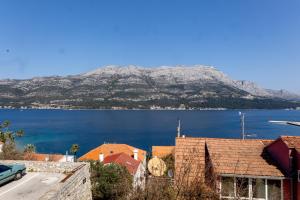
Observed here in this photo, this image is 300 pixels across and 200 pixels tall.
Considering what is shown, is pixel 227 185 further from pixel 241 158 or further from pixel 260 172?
pixel 241 158

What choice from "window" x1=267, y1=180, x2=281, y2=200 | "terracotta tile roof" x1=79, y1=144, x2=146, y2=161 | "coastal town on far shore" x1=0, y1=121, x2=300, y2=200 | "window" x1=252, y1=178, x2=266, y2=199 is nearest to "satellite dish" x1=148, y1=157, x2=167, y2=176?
"coastal town on far shore" x1=0, y1=121, x2=300, y2=200

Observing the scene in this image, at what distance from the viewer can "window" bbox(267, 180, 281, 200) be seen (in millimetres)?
13761

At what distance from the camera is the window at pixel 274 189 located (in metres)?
13.8

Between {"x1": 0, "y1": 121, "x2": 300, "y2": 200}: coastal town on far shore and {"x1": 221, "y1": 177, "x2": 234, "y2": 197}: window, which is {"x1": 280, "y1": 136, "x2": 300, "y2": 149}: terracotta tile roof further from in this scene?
{"x1": 221, "y1": 177, "x2": 234, "y2": 197}: window

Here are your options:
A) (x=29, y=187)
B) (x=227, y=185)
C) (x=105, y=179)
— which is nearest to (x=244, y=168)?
(x=227, y=185)

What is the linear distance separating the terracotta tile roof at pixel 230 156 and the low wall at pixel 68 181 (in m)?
5.18

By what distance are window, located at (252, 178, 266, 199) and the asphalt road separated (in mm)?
9562

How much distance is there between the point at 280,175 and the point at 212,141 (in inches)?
174

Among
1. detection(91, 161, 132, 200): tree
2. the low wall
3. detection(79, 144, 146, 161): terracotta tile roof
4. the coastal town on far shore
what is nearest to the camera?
the low wall

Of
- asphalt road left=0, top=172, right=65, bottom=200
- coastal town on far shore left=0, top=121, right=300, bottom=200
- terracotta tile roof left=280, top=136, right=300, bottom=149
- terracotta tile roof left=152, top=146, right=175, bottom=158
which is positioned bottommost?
terracotta tile roof left=152, top=146, right=175, bottom=158

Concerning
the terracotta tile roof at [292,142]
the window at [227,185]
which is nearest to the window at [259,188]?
the window at [227,185]

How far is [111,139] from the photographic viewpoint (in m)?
111

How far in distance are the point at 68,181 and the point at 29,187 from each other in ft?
8.52

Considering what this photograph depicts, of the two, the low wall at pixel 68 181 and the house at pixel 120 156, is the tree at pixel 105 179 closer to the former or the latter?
the low wall at pixel 68 181
